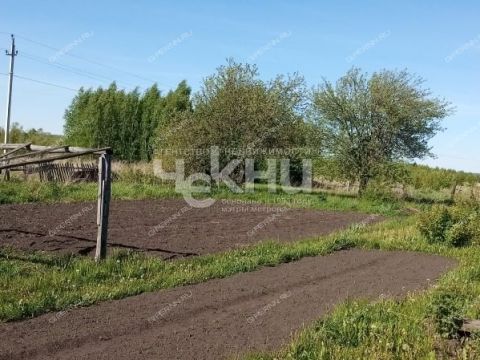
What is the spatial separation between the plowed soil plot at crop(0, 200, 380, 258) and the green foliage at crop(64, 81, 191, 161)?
19.4 metres

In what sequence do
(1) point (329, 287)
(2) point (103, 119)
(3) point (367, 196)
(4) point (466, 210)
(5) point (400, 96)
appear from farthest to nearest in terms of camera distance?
(2) point (103, 119) < (5) point (400, 96) < (3) point (367, 196) < (4) point (466, 210) < (1) point (329, 287)

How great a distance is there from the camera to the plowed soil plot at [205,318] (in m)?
5.48

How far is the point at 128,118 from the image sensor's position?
130 feet

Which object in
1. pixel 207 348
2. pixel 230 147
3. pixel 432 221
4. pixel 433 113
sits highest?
pixel 433 113

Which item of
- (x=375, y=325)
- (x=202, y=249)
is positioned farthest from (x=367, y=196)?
(x=375, y=325)

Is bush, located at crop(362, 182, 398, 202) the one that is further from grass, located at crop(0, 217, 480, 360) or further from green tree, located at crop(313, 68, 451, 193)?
grass, located at crop(0, 217, 480, 360)

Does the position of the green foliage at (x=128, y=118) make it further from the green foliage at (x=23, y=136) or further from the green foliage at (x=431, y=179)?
the green foliage at (x=431, y=179)

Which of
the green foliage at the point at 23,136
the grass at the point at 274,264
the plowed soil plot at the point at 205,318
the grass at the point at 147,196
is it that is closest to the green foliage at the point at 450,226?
the grass at the point at 274,264

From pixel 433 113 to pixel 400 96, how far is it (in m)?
2.04

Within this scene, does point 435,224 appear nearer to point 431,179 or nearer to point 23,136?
A: point 431,179

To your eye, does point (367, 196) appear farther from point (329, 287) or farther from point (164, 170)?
point (329, 287)

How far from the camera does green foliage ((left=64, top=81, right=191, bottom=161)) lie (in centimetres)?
3844

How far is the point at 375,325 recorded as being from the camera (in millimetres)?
5672

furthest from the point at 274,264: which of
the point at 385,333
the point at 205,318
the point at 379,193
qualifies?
the point at 379,193
